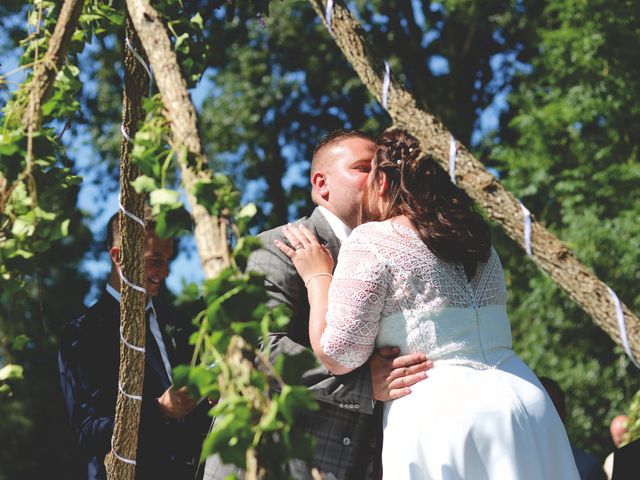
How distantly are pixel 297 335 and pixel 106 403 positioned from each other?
992 mm

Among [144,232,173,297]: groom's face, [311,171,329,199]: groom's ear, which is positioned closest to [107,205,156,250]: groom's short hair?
[144,232,173,297]: groom's face

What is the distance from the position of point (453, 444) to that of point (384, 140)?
99 cm

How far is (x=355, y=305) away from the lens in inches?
111

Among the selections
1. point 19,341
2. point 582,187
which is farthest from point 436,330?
point 582,187

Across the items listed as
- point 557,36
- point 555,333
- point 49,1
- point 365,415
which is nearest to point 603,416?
point 555,333

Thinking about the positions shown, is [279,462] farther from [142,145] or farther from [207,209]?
[142,145]

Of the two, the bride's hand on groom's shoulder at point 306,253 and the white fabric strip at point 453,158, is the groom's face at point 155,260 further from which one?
the white fabric strip at point 453,158

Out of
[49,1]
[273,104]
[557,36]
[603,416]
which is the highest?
[273,104]

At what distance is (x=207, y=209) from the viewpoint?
2.01 m

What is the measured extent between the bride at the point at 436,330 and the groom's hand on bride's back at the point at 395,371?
3 centimetres

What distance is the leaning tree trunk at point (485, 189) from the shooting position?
216 cm

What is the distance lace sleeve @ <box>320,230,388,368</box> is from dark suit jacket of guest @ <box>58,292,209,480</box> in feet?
3.90

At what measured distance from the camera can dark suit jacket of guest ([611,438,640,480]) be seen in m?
4.12

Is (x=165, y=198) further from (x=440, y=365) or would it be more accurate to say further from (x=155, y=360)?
(x=155, y=360)
